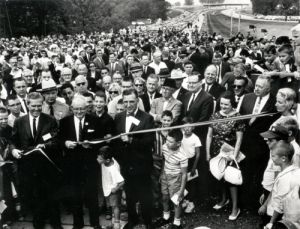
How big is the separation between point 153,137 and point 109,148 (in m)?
0.66

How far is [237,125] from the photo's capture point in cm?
503

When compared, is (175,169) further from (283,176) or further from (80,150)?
(283,176)

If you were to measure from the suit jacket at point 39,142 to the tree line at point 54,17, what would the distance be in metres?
18.5

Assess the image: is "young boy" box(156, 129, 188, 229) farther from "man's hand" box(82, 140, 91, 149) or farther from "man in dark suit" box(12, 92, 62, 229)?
"man in dark suit" box(12, 92, 62, 229)

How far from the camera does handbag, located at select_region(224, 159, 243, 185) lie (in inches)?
196

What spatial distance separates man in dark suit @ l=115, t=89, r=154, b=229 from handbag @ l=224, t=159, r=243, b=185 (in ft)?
3.41

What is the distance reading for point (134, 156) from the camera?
4.87 meters

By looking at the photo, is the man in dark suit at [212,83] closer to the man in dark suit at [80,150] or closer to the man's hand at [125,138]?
the man's hand at [125,138]

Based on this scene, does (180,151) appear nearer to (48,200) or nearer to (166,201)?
(166,201)

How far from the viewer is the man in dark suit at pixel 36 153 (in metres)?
4.82

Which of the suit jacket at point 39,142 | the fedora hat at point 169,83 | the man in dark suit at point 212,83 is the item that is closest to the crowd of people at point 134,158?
the suit jacket at point 39,142

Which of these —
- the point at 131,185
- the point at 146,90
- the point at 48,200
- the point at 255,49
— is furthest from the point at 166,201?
the point at 255,49

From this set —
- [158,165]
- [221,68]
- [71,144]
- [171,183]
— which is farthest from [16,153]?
[221,68]

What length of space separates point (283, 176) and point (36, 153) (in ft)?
9.73
